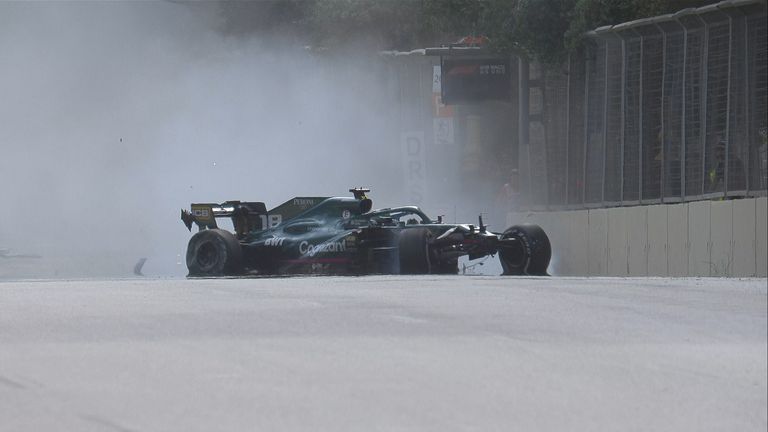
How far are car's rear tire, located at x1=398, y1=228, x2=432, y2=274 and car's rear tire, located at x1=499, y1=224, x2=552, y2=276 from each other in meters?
1.42

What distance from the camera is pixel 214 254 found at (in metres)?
20.5

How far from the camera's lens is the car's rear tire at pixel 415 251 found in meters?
18.7

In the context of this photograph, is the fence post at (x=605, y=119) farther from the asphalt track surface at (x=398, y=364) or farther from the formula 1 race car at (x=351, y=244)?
the asphalt track surface at (x=398, y=364)

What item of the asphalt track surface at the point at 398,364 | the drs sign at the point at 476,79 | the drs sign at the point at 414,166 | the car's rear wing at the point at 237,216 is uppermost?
the drs sign at the point at 476,79

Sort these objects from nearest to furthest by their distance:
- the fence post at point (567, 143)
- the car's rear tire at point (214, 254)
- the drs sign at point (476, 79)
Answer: the car's rear tire at point (214, 254)
the fence post at point (567, 143)
the drs sign at point (476, 79)

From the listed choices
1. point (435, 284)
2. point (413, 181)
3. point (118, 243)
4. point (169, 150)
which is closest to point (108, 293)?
point (435, 284)

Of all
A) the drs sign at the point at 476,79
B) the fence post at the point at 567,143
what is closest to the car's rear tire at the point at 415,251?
the fence post at the point at 567,143

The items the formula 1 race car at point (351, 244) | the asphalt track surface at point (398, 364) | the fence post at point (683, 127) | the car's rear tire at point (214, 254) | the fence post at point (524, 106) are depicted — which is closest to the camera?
the asphalt track surface at point (398, 364)

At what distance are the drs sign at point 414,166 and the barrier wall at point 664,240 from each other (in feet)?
47.8

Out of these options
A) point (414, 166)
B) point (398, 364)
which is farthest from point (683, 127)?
point (414, 166)

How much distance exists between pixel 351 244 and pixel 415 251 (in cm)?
132

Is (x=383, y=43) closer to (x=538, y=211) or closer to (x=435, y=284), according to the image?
(x=538, y=211)

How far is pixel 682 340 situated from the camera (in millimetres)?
8398

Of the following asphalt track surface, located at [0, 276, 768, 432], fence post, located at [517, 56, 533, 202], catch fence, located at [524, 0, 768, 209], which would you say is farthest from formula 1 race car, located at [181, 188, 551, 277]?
fence post, located at [517, 56, 533, 202]
